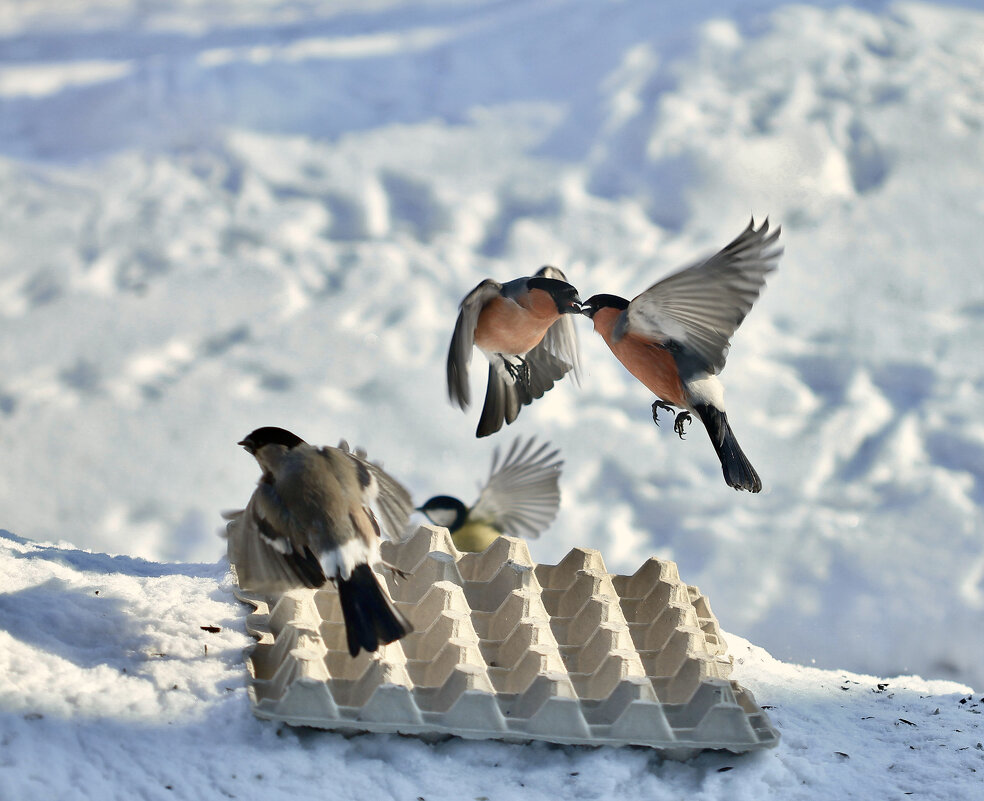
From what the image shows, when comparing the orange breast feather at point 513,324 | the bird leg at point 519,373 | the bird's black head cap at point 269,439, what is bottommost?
the bird's black head cap at point 269,439

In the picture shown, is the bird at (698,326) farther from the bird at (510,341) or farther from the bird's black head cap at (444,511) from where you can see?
the bird's black head cap at (444,511)

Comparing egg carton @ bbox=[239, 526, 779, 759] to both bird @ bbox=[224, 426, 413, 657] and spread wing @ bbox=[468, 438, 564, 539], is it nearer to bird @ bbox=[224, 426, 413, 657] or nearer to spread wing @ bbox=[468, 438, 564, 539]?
bird @ bbox=[224, 426, 413, 657]

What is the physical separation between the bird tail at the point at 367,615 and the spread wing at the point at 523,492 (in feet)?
5.01

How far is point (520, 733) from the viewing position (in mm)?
2053

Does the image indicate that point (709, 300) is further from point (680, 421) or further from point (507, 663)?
point (507, 663)

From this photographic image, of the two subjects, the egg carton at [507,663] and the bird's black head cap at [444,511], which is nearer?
the egg carton at [507,663]

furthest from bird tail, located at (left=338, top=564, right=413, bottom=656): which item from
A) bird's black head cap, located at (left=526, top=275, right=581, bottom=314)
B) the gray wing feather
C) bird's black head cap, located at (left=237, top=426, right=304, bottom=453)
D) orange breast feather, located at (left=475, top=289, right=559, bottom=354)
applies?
bird's black head cap, located at (left=526, top=275, right=581, bottom=314)

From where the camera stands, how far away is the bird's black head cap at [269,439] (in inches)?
85.9

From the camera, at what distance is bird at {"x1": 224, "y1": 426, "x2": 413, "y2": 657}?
1.92 m

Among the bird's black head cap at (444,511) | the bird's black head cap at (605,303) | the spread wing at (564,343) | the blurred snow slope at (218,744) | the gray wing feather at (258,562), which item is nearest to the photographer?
the blurred snow slope at (218,744)

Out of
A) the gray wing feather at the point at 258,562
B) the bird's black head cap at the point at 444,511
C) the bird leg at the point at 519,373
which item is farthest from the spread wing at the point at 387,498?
the bird's black head cap at the point at 444,511

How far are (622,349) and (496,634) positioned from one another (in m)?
0.80

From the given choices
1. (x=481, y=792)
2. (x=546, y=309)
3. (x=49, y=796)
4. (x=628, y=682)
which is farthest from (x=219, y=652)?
(x=546, y=309)

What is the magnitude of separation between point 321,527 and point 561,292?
0.69 m
